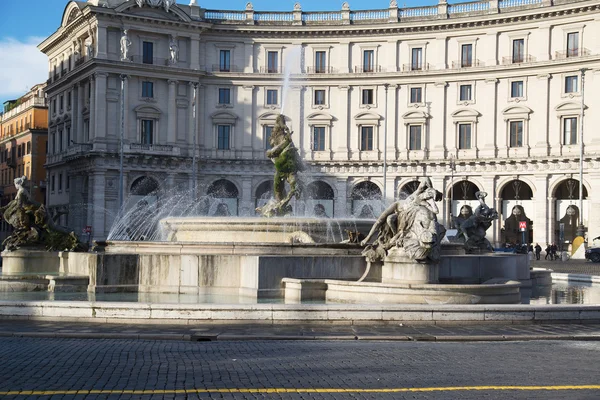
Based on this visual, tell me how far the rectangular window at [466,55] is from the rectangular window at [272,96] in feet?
54.8

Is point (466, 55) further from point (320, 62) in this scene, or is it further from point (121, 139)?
point (121, 139)

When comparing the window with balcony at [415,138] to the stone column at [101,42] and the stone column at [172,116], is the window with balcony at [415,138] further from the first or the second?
the stone column at [101,42]

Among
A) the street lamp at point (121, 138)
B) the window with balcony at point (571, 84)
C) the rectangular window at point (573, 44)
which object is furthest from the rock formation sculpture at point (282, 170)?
the rectangular window at point (573, 44)

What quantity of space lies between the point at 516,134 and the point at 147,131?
31.4m

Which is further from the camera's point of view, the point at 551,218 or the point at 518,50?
the point at 518,50

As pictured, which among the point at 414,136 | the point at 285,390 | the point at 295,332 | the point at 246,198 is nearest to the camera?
the point at 285,390

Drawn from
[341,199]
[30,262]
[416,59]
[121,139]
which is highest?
[416,59]

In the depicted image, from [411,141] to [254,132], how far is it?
13989mm

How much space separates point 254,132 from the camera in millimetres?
76562

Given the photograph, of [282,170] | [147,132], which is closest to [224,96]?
[147,132]

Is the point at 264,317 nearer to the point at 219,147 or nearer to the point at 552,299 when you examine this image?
the point at 552,299

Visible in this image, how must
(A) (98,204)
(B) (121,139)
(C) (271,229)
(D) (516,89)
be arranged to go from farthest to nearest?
(A) (98,204), (D) (516,89), (B) (121,139), (C) (271,229)

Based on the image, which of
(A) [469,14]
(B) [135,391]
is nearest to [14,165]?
(A) [469,14]

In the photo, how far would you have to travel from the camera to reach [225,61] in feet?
254
